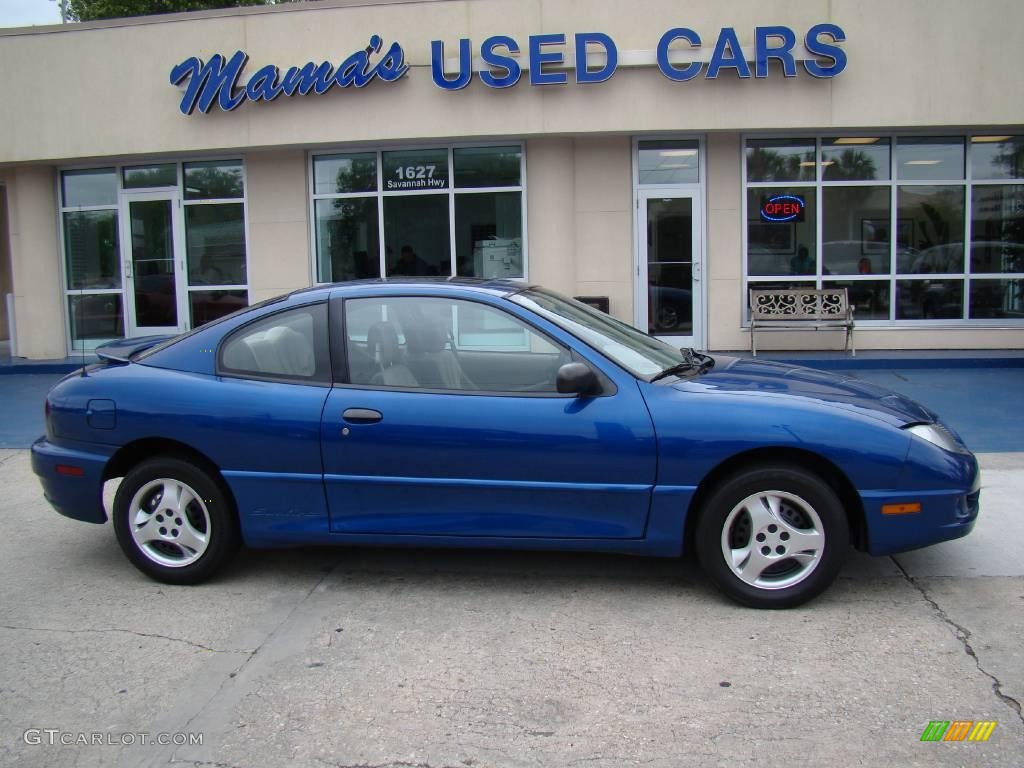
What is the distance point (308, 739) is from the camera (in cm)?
348

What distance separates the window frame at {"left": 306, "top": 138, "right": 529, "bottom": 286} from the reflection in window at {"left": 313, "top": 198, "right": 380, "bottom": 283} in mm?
63

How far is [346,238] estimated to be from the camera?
43.8 ft

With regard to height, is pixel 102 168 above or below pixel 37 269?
above

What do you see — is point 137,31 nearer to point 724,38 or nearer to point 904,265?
point 724,38

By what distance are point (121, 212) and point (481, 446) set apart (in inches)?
437

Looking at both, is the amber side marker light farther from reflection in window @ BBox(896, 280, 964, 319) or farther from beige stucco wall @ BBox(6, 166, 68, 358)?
beige stucco wall @ BBox(6, 166, 68, 358)

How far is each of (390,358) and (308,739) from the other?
204 centimetres

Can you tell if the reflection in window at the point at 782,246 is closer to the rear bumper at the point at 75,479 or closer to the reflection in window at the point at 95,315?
the reflection in window at the point at 95,315

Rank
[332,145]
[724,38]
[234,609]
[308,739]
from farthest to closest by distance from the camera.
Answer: [332,145]
[724,38]
[234,609]
[308,739]

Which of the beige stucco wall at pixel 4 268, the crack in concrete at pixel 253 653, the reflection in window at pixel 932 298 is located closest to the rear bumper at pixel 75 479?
the crack in concrete at pixel 253 653

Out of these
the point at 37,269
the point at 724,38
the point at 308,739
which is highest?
the point at 724,38

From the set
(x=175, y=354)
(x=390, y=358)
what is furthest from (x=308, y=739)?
(x=175, y=354)

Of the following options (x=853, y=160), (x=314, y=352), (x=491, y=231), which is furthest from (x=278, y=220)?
(x=314, y=352)

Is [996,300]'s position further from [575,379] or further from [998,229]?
[575,379]
